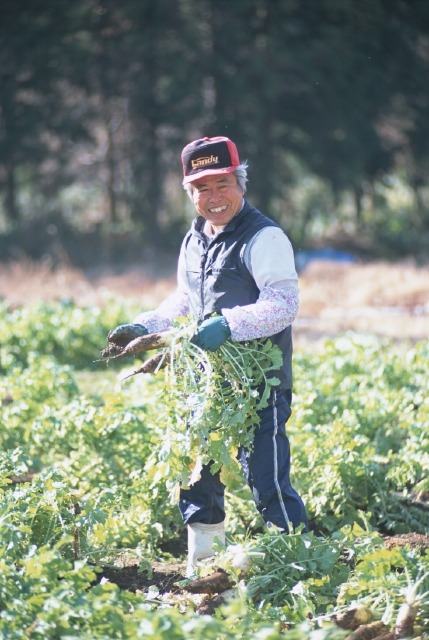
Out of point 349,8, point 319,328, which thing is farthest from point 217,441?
point 349,8

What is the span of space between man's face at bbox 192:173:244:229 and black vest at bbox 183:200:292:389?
4 cm

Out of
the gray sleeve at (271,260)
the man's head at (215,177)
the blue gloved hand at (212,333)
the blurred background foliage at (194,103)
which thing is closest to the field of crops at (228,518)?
the blue gloved hand at (212,333)

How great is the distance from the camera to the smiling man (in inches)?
126

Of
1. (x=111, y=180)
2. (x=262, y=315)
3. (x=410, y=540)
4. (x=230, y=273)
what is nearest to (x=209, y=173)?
(x=230, y=273)

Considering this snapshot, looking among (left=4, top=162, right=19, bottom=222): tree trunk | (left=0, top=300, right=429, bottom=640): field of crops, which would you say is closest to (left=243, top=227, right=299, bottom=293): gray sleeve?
(left=0, top=300, right=429, bottom=640): field of crops

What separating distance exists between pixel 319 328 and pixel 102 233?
35.0ft

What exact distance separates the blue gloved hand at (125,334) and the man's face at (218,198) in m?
0.59

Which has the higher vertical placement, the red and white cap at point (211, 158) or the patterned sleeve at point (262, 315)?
the red and white cap at point (211, 158)

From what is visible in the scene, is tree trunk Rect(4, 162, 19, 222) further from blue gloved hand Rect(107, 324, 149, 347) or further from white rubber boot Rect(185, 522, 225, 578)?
white rubber boot Rect(185, 522, 225, 578)

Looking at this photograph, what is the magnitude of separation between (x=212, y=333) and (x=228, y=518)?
1.41 metres

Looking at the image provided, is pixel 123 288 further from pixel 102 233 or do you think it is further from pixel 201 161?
pixel 201 161

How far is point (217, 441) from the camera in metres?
3.17

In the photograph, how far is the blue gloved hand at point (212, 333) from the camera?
3127mm

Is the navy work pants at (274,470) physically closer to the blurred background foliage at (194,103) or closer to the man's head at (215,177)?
the man's head at (215,177)
